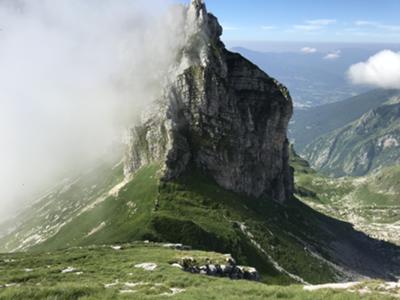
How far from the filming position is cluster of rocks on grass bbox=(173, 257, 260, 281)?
7720 centimetres

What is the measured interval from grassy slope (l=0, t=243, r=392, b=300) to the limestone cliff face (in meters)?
78.3

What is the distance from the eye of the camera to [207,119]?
171 meters

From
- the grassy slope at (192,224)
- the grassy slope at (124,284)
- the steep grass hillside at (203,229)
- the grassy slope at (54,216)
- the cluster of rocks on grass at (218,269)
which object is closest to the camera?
the grassy slope at (124,284)

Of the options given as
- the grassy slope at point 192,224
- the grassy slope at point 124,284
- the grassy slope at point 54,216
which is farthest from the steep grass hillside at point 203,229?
the grassy slope at point 124,284

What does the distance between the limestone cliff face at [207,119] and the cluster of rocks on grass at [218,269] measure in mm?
73110

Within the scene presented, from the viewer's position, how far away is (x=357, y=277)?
153625 mm

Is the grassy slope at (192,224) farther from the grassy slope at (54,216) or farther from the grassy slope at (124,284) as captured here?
the grassy slope at (124,284)

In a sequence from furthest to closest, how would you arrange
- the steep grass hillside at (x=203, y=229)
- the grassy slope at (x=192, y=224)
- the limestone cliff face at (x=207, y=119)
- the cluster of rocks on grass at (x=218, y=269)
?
the limestone cliff face at (x=207, y=119), the steep grass hillside at (x=203, y=229), the grassy slope at (x=192, y=224), the cluster of rocks on grass at (x=218, y=269)

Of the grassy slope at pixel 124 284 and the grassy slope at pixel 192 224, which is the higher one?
the grassy slope at pixel 124 284

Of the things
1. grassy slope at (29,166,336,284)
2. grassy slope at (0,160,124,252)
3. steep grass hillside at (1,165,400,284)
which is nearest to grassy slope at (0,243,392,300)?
grassy slope at (29,166,336,284)

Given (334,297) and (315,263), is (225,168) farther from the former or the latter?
(334,297)

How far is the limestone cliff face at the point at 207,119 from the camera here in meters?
168

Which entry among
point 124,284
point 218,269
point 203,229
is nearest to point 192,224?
point 203,229

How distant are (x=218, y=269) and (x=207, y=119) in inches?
3728
